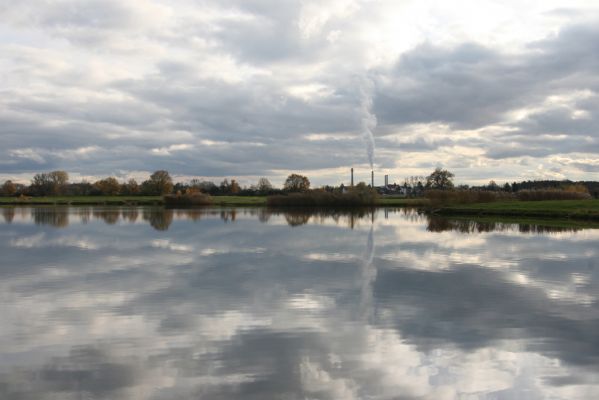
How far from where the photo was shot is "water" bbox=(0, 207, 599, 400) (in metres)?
6.60

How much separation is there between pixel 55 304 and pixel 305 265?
7765 mm

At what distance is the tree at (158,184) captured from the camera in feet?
375

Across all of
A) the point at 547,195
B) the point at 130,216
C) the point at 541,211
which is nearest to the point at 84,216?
the point at 130,216

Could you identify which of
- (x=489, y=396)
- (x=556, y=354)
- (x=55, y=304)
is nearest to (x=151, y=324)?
(x=55, y=304)

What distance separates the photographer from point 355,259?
17891mm

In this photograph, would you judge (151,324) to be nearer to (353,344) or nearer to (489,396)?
(353,344)

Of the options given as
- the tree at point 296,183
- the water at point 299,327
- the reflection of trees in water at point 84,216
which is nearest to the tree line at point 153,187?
the tree at point 296,183

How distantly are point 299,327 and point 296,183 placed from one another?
114056 millimetres

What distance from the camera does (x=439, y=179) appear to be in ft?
350

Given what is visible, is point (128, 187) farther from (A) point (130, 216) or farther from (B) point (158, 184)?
(A) point (130, 216)

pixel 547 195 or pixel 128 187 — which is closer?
pixel 547 195

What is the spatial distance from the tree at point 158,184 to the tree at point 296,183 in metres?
27.1

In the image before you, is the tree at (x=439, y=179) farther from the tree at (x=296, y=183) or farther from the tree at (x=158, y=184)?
the tree at (x=158, y=184)

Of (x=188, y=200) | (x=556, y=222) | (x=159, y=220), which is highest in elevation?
(x=188, y=200)
